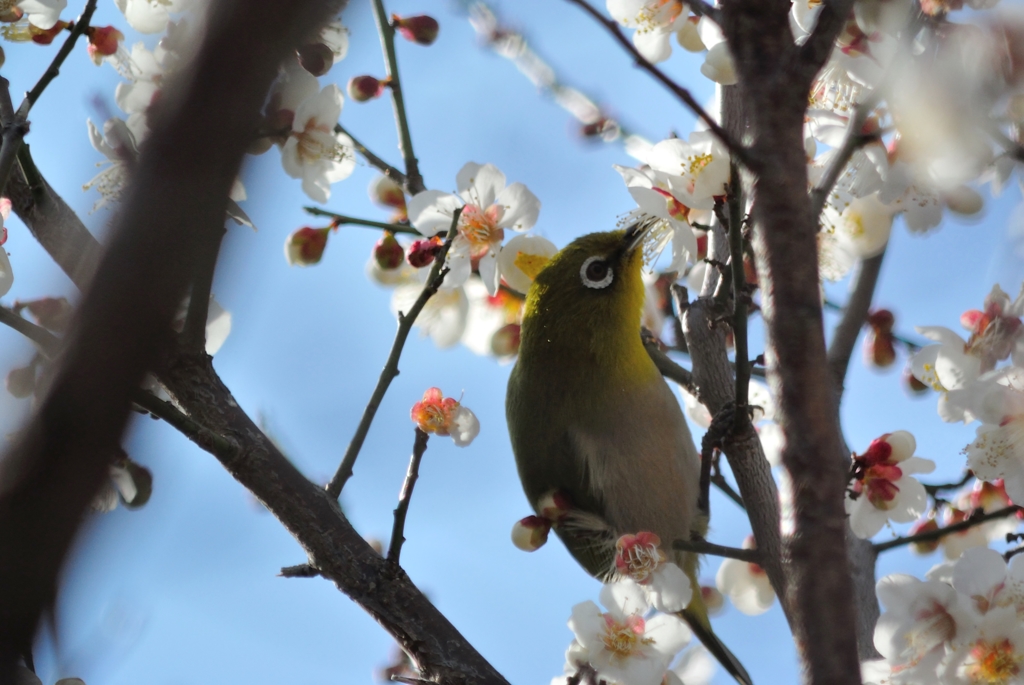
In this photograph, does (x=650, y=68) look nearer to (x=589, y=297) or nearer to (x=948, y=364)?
(x=948, y=364)

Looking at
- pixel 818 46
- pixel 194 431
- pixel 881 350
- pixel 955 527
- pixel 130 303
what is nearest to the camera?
pixel 130 303

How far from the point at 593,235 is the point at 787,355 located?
7.36ft

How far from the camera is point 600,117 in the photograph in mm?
3154

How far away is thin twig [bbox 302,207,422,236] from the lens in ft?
9.01

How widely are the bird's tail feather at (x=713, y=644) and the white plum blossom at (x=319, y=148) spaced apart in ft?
5.99

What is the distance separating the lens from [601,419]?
3.04m

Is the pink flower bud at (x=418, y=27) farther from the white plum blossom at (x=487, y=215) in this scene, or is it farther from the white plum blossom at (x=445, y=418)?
the white plum blossom at (x=445, y=418)

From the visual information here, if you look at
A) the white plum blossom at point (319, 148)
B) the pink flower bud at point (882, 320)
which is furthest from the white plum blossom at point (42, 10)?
the pink flower bud at point (882, 320)

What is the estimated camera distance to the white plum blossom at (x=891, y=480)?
235 centimetres

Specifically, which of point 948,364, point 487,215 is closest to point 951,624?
point 948,364

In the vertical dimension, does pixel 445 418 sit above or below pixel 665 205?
below

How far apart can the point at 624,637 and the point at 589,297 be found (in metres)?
1.33

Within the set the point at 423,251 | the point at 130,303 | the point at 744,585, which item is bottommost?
the point at 130,303

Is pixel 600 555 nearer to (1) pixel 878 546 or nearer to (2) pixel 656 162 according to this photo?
(1) pixel 878 546
